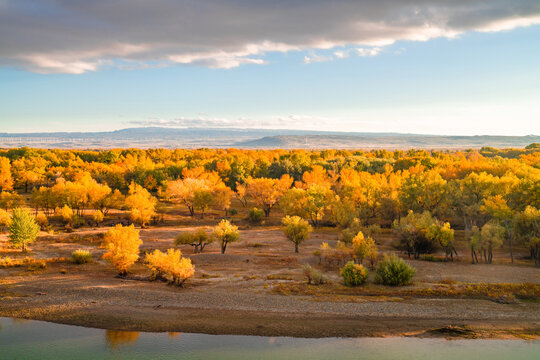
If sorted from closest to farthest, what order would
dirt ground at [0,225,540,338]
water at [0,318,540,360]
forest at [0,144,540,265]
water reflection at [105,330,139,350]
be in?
water at [0,318,540,360] → water reflection at [105,330,139,350] → dirt ground at [0,225,540,338] → forest at [0,144,540,265]

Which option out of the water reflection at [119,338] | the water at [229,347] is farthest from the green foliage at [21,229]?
the water reflection at [119,338]

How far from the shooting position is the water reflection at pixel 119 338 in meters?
29.8

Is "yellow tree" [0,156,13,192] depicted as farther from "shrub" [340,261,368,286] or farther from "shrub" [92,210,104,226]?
"shrub" [340,261,368,286]

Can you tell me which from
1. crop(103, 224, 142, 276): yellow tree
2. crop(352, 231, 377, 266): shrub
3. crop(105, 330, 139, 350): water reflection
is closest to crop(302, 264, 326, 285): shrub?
crop(352, 231, 377, 266): shrub

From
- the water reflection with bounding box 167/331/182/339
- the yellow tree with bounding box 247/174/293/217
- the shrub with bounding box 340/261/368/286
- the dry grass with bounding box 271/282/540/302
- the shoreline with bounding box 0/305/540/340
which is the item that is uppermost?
the yellow tree with bounding box 247/174/293/217

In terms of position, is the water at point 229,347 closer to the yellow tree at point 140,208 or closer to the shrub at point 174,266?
the shrub at point 174,266

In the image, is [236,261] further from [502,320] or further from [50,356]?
[502,320]

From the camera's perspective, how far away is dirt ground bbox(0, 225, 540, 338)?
3197 cm

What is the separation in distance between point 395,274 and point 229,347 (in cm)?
1945

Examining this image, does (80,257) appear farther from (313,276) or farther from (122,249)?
(313,276)

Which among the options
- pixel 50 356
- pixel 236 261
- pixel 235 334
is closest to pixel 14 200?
pixel 236 261

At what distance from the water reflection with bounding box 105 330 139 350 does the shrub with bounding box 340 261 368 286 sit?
20936 mm

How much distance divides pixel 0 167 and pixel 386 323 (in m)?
111

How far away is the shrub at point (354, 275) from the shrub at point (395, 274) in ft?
6.03
